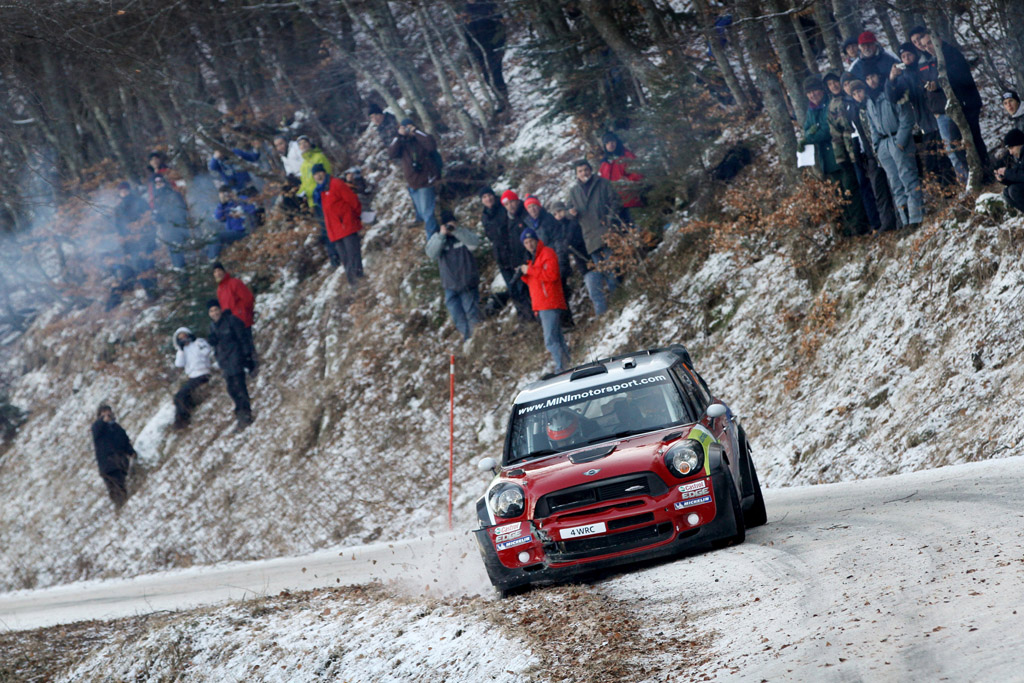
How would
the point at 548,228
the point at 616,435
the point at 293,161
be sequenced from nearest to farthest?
the point at 616,435 → the point at 548,228 → the point at 293,161

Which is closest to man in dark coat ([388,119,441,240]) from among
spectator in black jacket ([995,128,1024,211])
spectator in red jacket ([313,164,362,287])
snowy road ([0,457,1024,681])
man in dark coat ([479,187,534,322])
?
spectator in red jacket ([313,164,362,287])

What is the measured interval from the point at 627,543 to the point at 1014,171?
724 centimetres

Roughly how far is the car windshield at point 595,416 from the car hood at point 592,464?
0.21 metres

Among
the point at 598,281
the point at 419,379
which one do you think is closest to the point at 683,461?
the point at 598,281

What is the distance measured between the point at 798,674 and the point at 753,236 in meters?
13.2

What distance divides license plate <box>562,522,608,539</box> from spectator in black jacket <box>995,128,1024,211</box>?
7284mm

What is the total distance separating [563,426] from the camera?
906cm

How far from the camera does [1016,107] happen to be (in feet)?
40.1

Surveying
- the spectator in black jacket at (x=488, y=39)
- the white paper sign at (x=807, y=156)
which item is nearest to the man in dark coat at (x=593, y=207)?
the white paper sign at (x=807, y=156)

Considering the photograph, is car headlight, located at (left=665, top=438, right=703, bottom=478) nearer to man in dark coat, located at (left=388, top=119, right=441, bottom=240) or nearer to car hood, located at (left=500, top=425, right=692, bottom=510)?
car hood, located at (left=500, top=425, right=692, bottom=510)

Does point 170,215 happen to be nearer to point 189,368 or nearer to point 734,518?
point 189,368

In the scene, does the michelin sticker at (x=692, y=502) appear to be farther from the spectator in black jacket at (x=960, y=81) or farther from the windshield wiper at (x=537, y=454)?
the spectator in black jacket at (x=960, y=81)

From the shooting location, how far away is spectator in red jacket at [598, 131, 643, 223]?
1744cm

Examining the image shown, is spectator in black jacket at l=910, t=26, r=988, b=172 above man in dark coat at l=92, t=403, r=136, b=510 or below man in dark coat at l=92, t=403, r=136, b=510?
above
